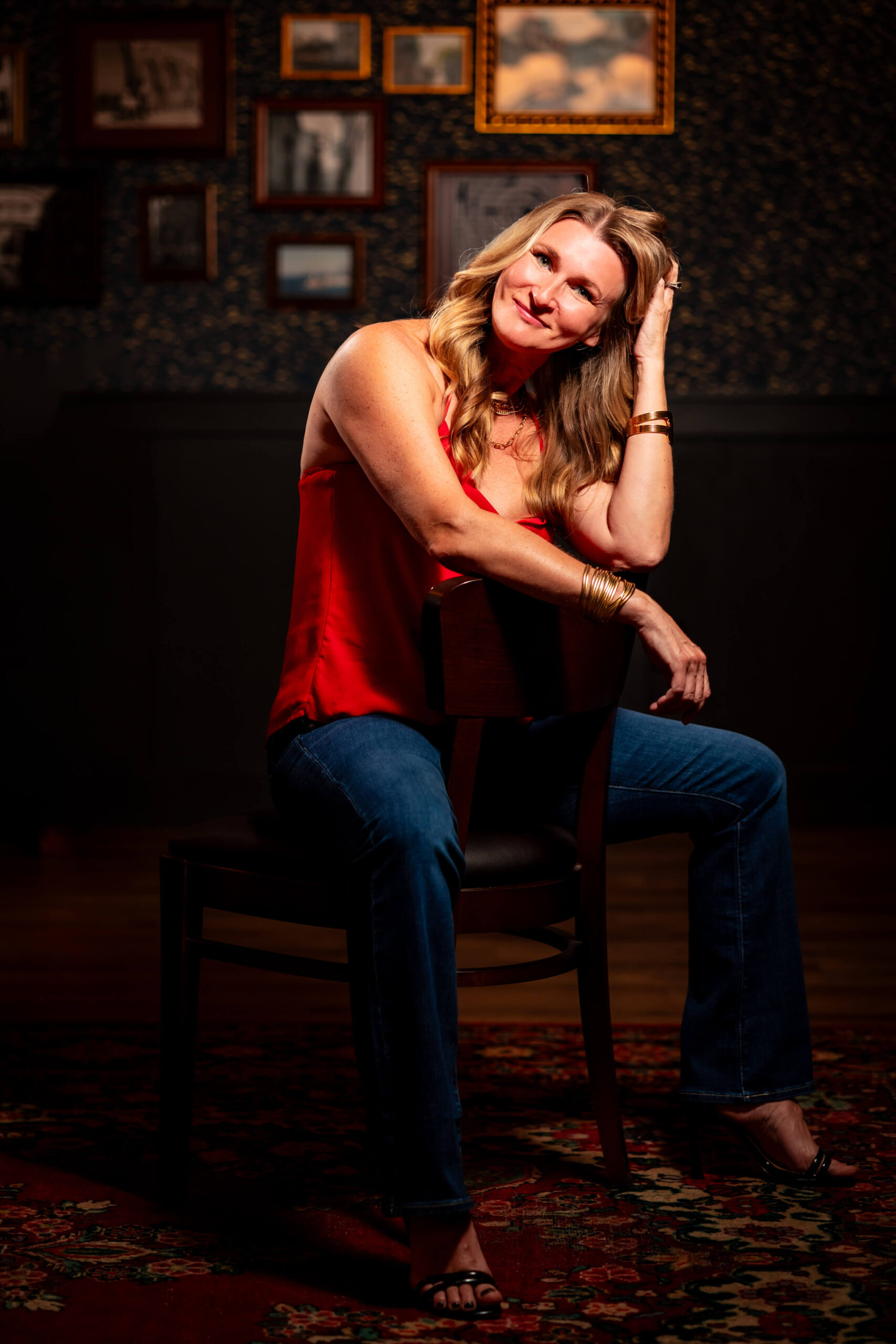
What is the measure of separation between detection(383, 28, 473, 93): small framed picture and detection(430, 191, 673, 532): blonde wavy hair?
8.98 feet

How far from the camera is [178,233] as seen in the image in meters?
4.21

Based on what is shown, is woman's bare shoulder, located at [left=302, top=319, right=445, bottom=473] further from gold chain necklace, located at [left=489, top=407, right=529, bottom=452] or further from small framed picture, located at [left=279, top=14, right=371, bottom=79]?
small framed picture, located at [left=279, top=14, right=371, bottom=79]

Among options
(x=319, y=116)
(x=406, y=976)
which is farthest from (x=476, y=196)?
(x=406, y=976)

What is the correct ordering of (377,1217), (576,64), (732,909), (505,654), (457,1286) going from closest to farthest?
(457,1286)
(505,654)
(377,1217)
(732,909)
(576,64)

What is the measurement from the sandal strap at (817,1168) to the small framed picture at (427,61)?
3573 mm

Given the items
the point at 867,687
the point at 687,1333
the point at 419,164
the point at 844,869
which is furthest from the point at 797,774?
the point at 687,1333

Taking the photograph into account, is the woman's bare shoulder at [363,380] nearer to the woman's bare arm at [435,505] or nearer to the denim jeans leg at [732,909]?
the woman's bare arm at [435,505]

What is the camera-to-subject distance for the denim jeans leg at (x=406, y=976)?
1261 mm

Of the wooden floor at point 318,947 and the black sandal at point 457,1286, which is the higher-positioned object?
the black sandal at point 457,1286

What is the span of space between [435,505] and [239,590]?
2.88m

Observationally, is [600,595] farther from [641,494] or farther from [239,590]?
[239,590]

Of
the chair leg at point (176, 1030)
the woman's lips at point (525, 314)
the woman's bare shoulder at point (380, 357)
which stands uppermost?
the woman's lips at point (525, 314)

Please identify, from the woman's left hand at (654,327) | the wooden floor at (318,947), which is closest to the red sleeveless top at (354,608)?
the woman's left hand at (654,327)

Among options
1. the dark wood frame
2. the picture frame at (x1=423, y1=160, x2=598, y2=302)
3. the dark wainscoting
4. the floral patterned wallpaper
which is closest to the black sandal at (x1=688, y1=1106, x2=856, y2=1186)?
the dark wainscoting
